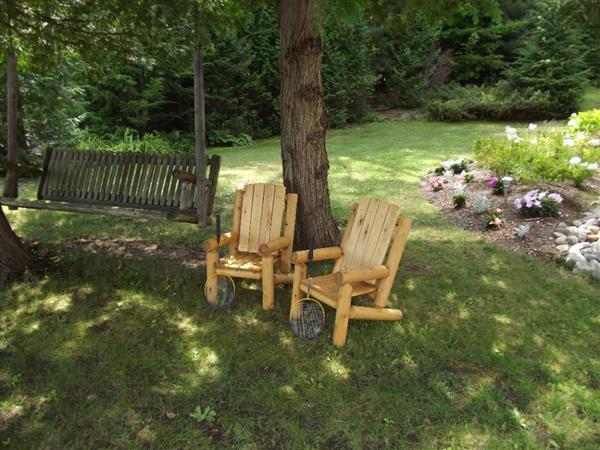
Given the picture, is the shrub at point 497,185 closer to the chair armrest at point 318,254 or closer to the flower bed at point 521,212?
the flower bed at point 521,212

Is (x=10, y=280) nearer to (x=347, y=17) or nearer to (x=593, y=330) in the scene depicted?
(x=347, y=17)

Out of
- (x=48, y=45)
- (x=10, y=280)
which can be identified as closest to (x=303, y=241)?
(x=10, y=280)

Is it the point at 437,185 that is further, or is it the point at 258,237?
the point at 437,185

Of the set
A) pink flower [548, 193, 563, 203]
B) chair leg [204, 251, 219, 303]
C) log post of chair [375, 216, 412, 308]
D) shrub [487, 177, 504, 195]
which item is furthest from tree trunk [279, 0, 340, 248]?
shrub [487, 177, 504, 195]

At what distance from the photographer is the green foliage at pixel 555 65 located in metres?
14.2

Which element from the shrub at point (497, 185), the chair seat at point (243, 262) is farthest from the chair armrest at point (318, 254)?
the shrub at point (497, 185)

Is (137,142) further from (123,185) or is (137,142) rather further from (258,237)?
(258,237)

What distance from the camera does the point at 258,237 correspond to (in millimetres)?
4055

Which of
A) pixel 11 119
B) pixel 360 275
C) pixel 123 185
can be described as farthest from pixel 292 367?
pixel 11 119

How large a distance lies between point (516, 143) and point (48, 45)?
5.86 m

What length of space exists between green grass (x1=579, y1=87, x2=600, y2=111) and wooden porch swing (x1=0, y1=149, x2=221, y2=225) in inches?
565

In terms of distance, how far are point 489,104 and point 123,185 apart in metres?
12.9

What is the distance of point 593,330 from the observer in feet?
11.1

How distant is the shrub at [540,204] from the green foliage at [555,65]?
10.6m
